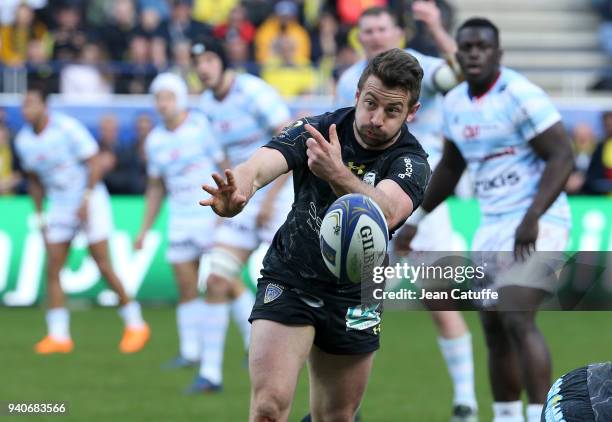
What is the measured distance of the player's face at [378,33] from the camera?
9.42 m

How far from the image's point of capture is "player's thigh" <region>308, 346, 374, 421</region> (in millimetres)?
6199

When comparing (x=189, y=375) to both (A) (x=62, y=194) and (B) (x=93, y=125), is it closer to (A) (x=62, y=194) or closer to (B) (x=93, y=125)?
(A) (x=62, y=194)

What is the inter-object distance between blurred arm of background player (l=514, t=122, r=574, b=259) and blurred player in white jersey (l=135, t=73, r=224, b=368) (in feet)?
15.1

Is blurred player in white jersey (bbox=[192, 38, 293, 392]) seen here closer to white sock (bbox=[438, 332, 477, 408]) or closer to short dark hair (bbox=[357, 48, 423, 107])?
white sock (bbox=[438, 332, 477, 408])

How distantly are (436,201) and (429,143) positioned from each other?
151 cm

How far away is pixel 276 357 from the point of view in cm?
592

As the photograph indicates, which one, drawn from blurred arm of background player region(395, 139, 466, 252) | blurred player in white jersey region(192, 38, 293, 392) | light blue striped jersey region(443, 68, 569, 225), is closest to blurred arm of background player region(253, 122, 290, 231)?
blurred player in white jersey region(192, 38, 293, 392)

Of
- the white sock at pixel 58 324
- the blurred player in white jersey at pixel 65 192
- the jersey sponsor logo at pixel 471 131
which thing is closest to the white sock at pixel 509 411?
the jersey sponsor logo at pixel 471 131

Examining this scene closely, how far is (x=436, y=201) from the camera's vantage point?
8.20 metres

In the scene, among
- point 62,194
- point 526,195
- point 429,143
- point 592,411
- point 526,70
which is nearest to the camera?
point 592,411

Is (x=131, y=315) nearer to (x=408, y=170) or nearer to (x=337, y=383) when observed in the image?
(x=337, y=383)

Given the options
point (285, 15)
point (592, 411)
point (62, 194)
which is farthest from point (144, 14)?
point (592, 411)

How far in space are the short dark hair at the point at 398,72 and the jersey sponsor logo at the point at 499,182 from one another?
84.2 inches

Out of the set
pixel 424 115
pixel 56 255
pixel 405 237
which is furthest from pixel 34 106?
pixel 405 237
